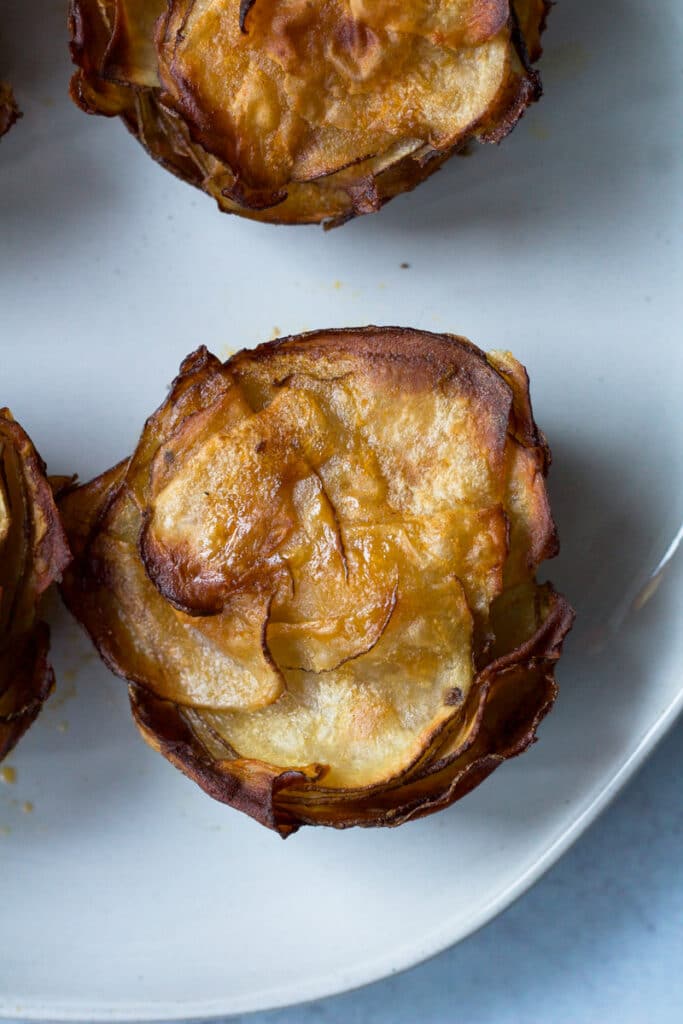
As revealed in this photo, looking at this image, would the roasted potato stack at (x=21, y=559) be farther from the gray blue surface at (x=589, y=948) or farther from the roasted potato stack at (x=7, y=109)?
the gray blue surface at (x=589, y=948)

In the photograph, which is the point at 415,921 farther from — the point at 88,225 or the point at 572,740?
the point at 88,225

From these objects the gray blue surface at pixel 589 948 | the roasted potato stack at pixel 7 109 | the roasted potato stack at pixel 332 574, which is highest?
the roasted potato stack at pixel 7 109

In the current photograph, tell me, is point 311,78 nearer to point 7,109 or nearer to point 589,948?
point 7,109

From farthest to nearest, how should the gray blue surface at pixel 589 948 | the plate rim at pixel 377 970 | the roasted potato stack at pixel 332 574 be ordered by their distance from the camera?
the gray blue surface at pixel 589 948 → the plate rim at pixel 377 970 → the roasted potato stack at pixel 332 574

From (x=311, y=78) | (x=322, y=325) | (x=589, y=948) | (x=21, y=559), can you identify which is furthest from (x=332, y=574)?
(x=589, y=948)

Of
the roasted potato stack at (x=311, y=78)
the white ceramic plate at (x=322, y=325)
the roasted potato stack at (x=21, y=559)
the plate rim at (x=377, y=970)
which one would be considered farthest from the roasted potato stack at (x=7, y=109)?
the plate rim at (x=377, y=970)

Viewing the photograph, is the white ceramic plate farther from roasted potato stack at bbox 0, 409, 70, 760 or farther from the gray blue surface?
the gray blue surface

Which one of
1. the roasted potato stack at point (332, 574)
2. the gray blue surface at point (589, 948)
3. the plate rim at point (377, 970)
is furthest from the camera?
the gray blue surface at point (589, 948)
